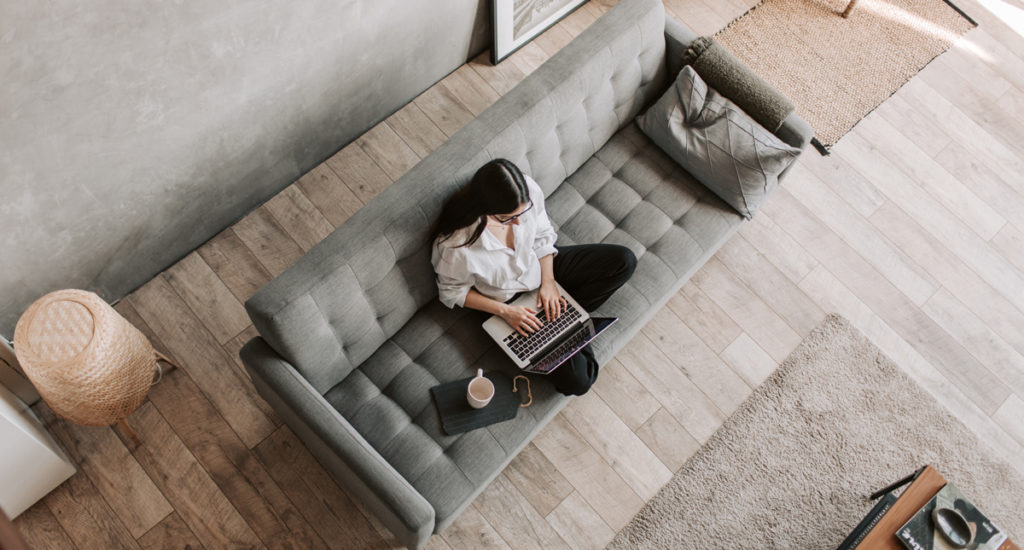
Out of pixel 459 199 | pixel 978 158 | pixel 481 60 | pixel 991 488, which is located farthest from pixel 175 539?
pixel 978 158

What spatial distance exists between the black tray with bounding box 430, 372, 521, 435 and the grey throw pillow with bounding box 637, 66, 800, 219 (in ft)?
3.68

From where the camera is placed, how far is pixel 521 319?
2172 mm

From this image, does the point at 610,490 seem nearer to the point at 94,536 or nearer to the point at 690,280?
the point at 690,280

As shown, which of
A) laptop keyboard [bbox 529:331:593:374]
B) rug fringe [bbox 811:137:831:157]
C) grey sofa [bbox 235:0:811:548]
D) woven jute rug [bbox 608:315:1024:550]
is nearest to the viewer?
grey sofa [bbox 235:0:811:548]

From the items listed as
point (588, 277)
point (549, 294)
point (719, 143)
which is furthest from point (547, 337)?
point (719, 143)

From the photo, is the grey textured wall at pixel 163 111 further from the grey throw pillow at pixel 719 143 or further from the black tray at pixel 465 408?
the black tray at pixel 465 408

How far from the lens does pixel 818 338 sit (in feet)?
9.14

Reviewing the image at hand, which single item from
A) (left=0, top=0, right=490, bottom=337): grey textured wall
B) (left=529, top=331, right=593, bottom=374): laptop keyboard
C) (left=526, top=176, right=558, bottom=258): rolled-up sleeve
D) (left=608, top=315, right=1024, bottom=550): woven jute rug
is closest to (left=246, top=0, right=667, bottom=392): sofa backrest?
(left=526, top=176, right=558, bottom=258): rolled-up sleeve

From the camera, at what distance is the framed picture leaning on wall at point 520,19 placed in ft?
9.71

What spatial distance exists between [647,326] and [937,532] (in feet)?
3.84

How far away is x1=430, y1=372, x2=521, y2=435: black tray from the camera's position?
2.08m

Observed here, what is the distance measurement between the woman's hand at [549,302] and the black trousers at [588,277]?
0.09 m

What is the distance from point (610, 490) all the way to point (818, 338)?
1.11 m

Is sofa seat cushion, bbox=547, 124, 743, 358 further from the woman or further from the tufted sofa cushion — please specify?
the woman
